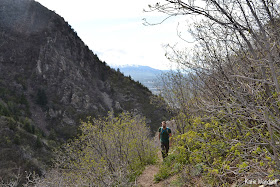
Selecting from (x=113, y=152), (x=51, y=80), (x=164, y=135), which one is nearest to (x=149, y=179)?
(x=164, y=135)

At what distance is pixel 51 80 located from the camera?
53.1m

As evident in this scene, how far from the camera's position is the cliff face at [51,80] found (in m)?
45.8

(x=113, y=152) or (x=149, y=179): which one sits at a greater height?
(x=113, y=152)

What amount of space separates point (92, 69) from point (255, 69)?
60.7 m

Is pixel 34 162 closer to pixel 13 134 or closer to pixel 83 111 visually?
pixel 13 134

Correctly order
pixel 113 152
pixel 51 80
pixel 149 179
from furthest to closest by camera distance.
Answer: pixel 51 80, pixel 113 152, pixel 149 179

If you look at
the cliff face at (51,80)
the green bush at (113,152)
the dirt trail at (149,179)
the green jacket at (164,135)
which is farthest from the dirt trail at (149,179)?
the cliff face at (51,80)

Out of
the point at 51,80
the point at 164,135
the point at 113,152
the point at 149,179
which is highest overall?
the point at 51,80

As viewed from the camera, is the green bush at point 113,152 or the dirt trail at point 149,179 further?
the green bush at point 113,152

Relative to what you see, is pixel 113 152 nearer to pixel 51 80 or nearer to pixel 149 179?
pixel 149 179

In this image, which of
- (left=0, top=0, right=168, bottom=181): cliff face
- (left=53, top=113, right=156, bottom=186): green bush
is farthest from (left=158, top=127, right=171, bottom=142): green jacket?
(left=0, top=0, right=168, bottom=181): cliff face

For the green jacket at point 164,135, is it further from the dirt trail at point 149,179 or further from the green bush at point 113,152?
the green bush at point 113,152

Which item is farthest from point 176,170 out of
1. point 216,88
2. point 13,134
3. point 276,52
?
point 13,134

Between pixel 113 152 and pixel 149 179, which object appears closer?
pixel 149 179
